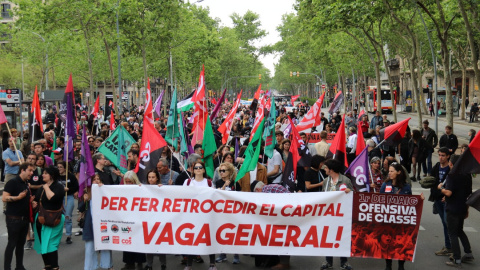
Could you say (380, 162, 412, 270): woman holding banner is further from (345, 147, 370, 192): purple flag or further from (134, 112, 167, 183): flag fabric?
(134, 112, 167, 183): flag fabric

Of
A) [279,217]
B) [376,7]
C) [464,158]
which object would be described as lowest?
[279,217]

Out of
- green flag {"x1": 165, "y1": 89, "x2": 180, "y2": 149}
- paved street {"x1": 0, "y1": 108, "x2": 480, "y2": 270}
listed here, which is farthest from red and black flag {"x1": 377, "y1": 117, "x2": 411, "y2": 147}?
green flag {"x1": 165, "y1": 89, "x2": 180, "y2": 149}

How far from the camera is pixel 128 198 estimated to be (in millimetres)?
8391

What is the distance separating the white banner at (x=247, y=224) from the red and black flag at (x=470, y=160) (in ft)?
4.81

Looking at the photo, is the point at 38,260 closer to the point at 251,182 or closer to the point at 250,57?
the point at 251,182

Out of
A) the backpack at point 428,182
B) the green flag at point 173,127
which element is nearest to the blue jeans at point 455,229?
the backpack at point 428,182

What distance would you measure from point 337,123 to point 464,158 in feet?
52.1

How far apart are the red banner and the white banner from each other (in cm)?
14

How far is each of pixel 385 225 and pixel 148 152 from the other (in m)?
3.67

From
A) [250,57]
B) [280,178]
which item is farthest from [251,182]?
[250,57]

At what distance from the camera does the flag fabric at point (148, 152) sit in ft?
32.6

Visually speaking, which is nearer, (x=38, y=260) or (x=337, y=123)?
(x=38, y=260)

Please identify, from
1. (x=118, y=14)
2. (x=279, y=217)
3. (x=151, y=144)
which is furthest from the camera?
(x=118, y=14)

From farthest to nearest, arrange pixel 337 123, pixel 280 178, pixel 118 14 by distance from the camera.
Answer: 1. pixel 118 14
2. pixel 337 123
3. pixel 280 178
